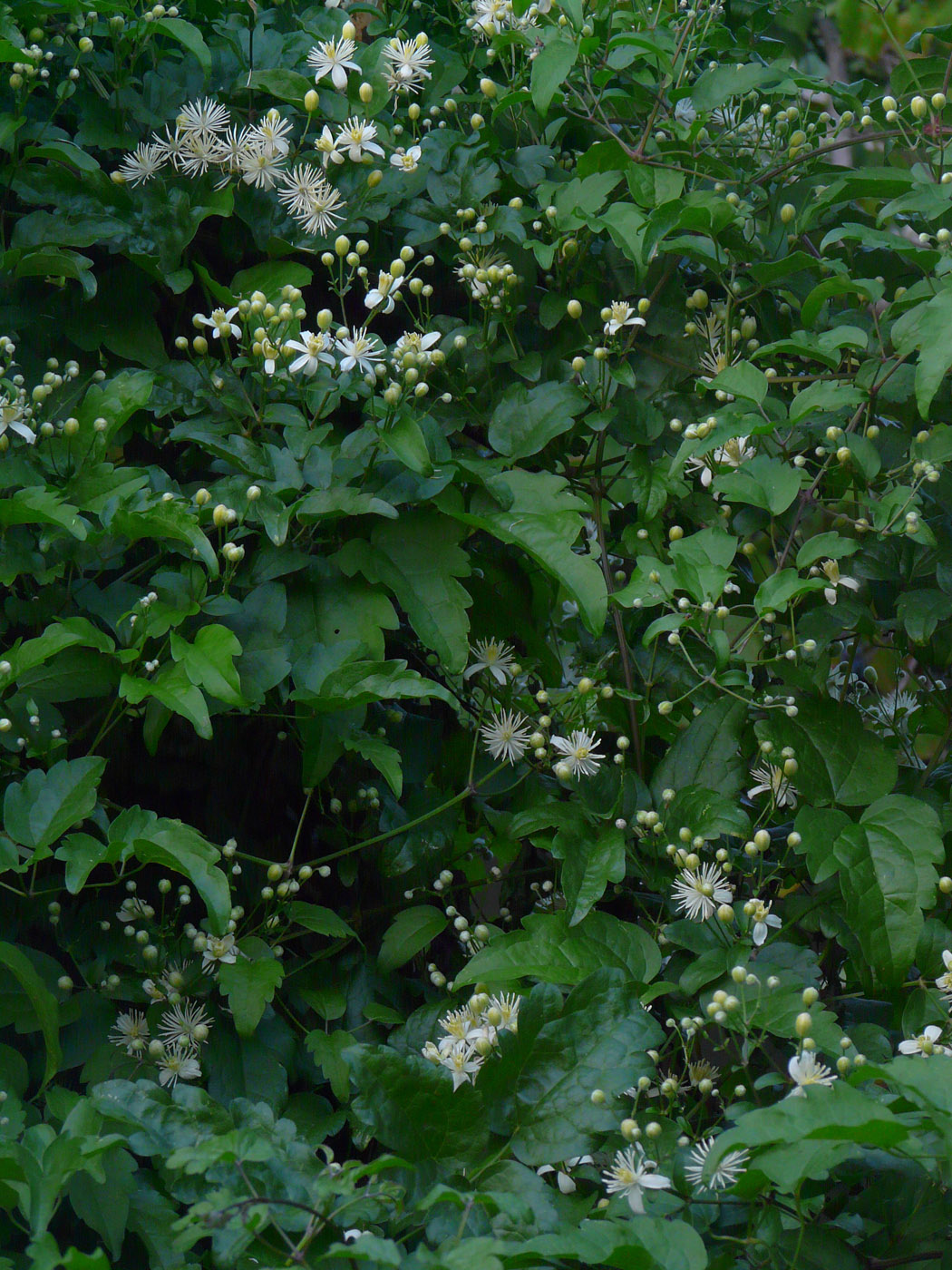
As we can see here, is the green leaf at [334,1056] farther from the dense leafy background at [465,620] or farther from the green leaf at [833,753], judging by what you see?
the green leaf at [833,753]

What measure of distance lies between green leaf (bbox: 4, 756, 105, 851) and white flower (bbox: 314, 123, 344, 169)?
81 cm

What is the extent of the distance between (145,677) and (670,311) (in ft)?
2.80

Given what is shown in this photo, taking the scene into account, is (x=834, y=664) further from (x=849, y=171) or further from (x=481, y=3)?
(x=481, y=3)

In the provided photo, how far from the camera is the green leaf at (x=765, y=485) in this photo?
137 centimetres

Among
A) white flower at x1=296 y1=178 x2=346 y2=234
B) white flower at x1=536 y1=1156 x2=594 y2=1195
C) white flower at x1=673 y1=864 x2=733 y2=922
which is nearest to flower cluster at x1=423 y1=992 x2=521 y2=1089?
white flower at x1=536 y1=1156 x2=594 y2=1195

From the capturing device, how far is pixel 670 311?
5.32 feet

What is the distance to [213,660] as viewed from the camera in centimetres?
126

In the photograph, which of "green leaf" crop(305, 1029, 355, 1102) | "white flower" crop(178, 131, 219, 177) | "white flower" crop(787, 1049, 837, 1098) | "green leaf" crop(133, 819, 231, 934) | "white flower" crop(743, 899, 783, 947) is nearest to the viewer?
"white flower" crop(787, 1049, 837, 1098)

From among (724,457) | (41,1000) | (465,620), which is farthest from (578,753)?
(41,1000)

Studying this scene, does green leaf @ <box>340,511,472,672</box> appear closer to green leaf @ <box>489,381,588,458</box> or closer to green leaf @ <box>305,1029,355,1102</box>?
green leaf @ <box>489,381,588,458</box>

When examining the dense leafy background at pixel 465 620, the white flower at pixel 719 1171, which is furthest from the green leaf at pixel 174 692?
the white flower at pixel 719 1171

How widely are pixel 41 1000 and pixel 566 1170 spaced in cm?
57

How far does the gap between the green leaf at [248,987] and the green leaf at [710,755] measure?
50cm

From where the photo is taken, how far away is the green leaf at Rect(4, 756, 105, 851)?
1.23 meters
